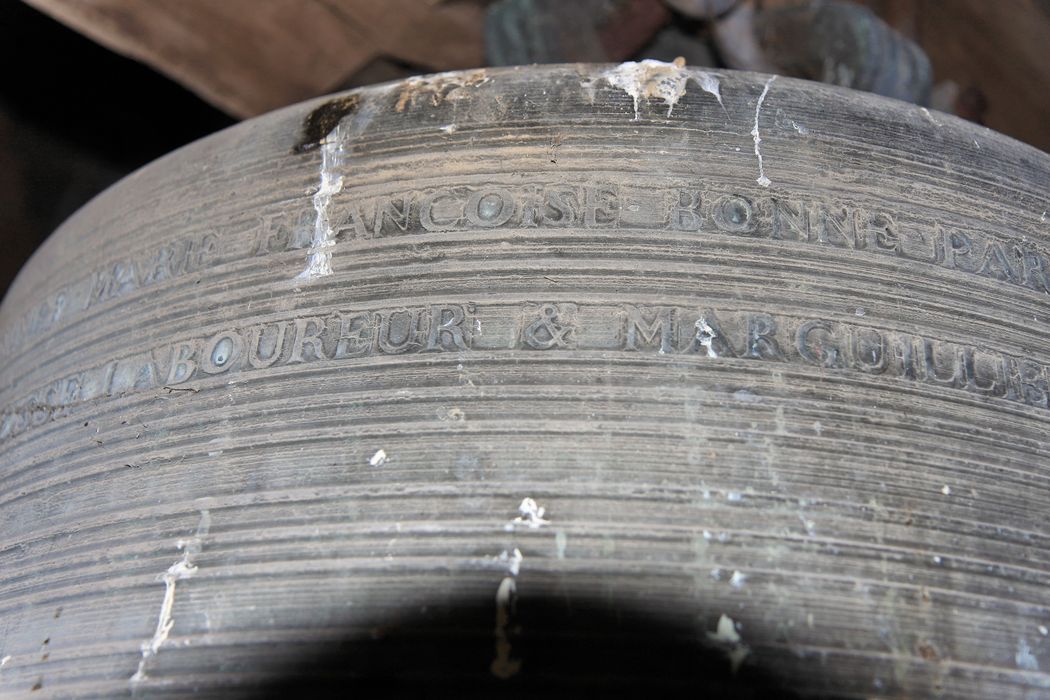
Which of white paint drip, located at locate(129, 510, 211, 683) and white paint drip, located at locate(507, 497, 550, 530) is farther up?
white paint drip, located at locate(507, 497, 550, 530)

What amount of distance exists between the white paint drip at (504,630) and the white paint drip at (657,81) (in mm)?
353

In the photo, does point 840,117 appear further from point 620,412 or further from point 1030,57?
point 1030,57

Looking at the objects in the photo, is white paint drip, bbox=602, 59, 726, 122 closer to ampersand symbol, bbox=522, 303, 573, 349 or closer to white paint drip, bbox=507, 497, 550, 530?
ampersand symbol, bbox=522, 303, 573, 349

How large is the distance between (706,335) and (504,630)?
23cm

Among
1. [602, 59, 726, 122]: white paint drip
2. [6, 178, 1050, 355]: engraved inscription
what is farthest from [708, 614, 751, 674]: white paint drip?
[602, 59, 726, 122]: white paint drip

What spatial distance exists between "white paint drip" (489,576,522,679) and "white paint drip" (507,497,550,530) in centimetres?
3

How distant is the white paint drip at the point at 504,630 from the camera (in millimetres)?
524

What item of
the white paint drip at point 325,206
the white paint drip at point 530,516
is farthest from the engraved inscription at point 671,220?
the white paint drip at point 530,516

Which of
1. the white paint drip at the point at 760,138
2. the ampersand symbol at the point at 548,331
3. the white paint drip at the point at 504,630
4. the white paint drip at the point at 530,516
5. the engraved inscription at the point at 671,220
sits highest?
the white paint drip at the point at 760,138

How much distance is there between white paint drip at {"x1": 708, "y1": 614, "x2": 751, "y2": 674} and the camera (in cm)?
52

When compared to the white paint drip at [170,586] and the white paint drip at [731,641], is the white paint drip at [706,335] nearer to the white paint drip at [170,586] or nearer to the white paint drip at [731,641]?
the white paint drip at [731,641]

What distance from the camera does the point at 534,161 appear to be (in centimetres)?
68

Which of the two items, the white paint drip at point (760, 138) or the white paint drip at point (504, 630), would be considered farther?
the white paint drip at point (760, 138)

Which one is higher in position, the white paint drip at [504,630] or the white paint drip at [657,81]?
the white paint drip at [657,81]
